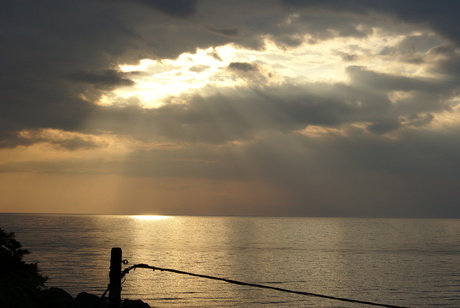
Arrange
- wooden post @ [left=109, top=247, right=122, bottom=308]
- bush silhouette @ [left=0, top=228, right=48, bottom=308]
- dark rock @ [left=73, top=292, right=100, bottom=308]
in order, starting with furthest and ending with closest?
dark rock @ [left=73, top=292, right=100, bottom=308], wooden post @ [left=109, top=247, right=122, bottom=308], bush silhouette @ [left=0, top=228, right=48, bottom=308]

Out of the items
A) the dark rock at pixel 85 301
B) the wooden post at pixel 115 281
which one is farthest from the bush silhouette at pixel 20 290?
the dark rock at pixel 85 301

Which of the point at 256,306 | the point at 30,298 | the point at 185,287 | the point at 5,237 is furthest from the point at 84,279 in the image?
the point at 30,298

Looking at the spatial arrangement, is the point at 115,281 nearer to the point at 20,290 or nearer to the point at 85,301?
the point at 20,290

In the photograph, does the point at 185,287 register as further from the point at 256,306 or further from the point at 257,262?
the point at 257,262

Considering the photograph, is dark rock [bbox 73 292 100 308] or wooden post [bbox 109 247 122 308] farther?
dark rock [bbox 73 292 100 308]

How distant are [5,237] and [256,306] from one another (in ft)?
126

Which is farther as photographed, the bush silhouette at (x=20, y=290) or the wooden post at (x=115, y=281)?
the wooden post at (x=115, y=281)

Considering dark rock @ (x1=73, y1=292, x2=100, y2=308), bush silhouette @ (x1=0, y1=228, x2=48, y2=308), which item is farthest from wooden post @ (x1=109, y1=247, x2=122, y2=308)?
dark rock @ (x1=73, y1=292, x2=100, y2=308)

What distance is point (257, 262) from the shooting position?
9694 centimetres

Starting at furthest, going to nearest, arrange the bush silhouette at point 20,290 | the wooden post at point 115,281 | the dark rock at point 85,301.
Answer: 1. the dark rock at point 85,301
2. the wooden post at point 115,281
3. the bush silhouette at point 20,290

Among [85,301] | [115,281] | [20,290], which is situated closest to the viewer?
[20,290]

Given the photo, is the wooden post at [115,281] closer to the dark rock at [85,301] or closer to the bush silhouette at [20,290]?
the bush silhouette at [20,290]

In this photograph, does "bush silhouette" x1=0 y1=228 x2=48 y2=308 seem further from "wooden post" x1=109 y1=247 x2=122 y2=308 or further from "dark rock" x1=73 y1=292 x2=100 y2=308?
"dark rock" x1=73 y1=292 x2=100 y2=308

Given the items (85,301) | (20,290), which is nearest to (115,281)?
(20,290)
